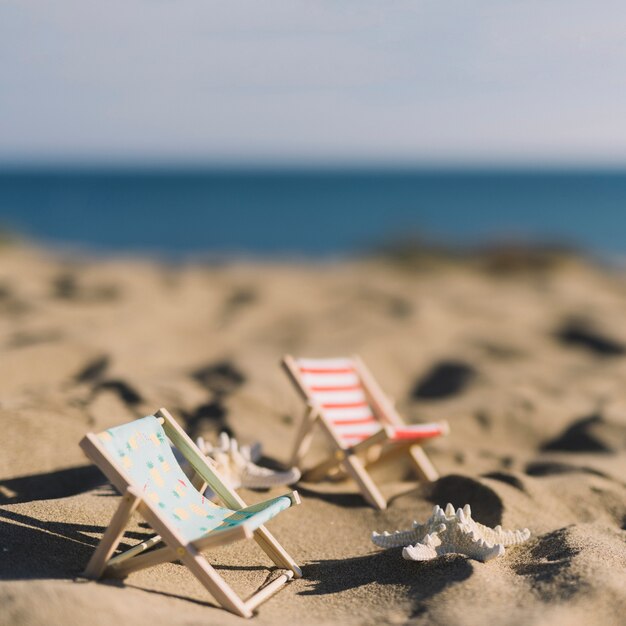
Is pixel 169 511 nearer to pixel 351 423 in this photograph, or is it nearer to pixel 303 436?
pixel 303 436

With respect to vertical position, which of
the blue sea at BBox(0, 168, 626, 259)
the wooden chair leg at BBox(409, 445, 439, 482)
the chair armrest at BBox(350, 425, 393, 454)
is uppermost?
the chair armrest at BBox(350, 425, 393, 454)

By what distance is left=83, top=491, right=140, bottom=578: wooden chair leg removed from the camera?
132 inches

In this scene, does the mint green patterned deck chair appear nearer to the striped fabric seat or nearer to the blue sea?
the striped fabric seat

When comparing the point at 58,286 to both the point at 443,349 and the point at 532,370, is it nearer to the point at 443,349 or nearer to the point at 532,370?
the point at 443,349

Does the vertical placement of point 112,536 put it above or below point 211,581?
above

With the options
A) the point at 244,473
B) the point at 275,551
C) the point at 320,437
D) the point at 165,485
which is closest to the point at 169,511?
the point at 165,485

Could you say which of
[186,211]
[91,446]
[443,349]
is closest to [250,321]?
[443,349]

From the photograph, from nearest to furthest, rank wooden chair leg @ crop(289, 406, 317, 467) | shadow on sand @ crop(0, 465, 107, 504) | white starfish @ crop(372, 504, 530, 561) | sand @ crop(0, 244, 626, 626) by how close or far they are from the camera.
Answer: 1. sand @ crop(0, 244, 626, 626)
2. white starfish @ crop(372, 504, 530, 561)
3. shadow on sand @ crop(0, 465, 107, 504)
4. wooden chair leg @ crop(289, 406, 317, 467)

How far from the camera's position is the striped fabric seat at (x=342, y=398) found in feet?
17.3

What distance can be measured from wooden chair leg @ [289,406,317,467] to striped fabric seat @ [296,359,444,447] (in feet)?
0.25

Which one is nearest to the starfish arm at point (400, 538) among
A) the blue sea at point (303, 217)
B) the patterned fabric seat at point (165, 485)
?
the patterned fabric seat at point (165, 485)

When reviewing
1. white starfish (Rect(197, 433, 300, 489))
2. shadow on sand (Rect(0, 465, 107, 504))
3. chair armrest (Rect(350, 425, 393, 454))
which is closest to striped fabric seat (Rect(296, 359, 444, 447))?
chair armrest (Rect(350, 425, 393, 454))

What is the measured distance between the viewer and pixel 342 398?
5520 millimetres

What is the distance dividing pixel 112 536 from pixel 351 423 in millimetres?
2238
